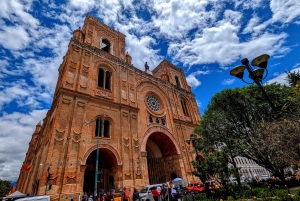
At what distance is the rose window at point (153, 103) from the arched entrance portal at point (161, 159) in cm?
379

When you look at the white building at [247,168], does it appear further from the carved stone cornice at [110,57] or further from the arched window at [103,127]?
the arched window at [103,127]

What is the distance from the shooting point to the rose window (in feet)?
71.5

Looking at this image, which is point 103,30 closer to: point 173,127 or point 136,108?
point 136,108

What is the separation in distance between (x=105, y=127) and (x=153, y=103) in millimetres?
8532

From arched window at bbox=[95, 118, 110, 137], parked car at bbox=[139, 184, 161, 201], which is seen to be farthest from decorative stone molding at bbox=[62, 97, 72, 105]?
parked car at bbox=[139, 184, 161, 201]

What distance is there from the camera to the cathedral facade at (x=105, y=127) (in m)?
11.6

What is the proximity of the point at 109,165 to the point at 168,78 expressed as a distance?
19.6 metres

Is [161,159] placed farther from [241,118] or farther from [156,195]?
[241,118]

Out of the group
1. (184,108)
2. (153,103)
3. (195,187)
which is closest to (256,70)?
(195,187)

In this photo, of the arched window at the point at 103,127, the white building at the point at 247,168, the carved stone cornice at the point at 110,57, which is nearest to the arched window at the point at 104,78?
the carved stone cornice at the point at 110,57

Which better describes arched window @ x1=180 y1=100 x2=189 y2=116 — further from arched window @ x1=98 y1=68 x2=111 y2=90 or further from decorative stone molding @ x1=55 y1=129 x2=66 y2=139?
decorative stone molding @ x1=55 y1=129 x2=66 y2=139

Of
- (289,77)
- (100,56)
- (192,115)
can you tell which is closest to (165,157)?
(192,115)

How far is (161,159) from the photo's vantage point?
68.2ft

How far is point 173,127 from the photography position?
21.7 meters
